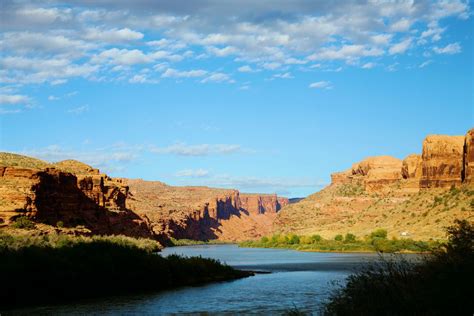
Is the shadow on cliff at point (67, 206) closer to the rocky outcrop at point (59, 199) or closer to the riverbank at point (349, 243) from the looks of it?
the rocky outcrop at point (59, 199)

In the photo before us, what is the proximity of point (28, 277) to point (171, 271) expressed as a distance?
537 inches

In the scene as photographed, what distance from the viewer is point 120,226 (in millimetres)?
114375

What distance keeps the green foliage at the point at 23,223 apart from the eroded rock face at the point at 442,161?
92385 mm

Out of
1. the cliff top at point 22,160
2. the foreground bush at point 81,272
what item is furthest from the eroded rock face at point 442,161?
the foreground bush at point 81,272

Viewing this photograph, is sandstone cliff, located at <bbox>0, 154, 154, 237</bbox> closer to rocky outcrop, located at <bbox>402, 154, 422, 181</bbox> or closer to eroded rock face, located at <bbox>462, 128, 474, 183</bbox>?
rocky outcrop, located at <bbox>402, 154, 422, 181</bbox>

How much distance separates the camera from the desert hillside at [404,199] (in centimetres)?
10344

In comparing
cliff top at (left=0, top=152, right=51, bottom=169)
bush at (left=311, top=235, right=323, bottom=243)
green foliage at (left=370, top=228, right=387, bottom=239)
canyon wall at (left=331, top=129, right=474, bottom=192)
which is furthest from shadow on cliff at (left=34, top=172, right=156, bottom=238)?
canyon wall at (left=331, top=129, right=474, bottom=192)

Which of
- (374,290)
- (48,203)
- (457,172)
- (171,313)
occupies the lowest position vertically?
(171,313)

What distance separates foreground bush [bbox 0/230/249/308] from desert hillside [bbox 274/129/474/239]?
47401 mm

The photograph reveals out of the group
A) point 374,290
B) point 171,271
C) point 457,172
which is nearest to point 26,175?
point 171,271

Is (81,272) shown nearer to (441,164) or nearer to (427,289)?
(427,289)

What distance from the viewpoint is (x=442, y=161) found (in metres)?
130

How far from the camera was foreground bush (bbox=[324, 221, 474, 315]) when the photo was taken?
14.3 meters

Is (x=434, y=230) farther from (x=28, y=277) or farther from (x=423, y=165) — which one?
(x=28, y=277)
